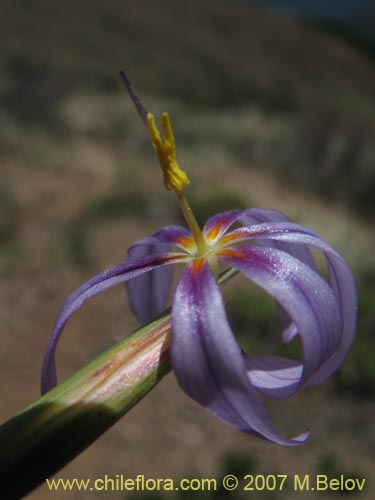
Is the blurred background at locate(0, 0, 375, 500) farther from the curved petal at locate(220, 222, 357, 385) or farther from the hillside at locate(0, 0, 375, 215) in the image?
the curved petal at locate(220, 222, 357, 385)

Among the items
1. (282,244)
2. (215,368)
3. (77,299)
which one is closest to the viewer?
(215,368)

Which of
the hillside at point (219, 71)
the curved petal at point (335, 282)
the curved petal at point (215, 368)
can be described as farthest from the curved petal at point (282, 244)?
the hillside at point (219, 71)

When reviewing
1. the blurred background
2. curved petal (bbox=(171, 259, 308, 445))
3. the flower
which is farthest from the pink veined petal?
the blurred background

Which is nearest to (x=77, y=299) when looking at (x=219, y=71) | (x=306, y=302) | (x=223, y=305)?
(x=223, y=305)

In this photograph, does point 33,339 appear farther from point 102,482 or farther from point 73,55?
point 73,55

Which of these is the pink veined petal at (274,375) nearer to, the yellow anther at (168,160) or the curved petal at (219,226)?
the curved petal at (219,226)

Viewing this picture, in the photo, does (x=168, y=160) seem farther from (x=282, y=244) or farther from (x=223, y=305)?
(x=223, y=305)

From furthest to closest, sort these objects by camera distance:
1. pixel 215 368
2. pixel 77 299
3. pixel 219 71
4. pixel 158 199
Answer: pixel 219 71
pixel 158 199
pixel 77 299
pixel 215 368

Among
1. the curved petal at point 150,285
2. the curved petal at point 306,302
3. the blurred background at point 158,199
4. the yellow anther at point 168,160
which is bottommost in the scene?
the blurred background at point 158,199
